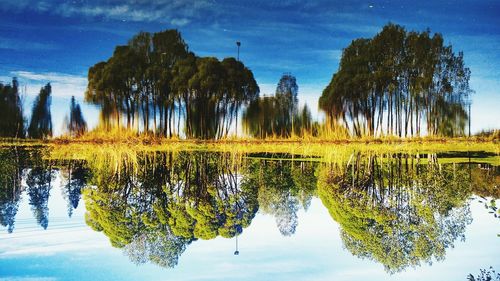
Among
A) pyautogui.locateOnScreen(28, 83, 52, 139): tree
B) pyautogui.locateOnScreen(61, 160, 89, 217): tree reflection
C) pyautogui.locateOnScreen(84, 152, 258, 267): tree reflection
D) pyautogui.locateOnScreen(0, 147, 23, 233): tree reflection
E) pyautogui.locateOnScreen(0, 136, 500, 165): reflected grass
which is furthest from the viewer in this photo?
pyautogui.locateOnScreen(28, 83, 52, 139): tree

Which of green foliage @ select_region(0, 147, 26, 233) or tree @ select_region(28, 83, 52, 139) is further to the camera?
tree @ select_region(28, 83, 52, 139)

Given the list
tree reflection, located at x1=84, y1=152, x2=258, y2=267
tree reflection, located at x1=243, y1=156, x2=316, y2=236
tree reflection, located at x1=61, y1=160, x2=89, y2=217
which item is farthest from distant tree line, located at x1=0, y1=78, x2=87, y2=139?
tree reflection, located at x1=243, y1=156, x2=316, y2=236

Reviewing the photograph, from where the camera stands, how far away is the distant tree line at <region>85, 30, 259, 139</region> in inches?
454

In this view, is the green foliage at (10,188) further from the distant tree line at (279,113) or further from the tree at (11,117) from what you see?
the distant tree line at (279,113)

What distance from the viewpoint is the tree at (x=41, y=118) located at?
1111 centimetres

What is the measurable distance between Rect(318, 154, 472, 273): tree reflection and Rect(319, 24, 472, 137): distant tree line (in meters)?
4.69

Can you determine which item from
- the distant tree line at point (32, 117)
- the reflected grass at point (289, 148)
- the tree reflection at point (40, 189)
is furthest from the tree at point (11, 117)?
the tree reflection at point (40, 189)

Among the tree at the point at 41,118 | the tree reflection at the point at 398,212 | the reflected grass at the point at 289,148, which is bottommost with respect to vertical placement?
the tree reflection at the point at 398,212

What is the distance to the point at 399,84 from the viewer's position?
13102mm

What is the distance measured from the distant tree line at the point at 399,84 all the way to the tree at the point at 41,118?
283 inches

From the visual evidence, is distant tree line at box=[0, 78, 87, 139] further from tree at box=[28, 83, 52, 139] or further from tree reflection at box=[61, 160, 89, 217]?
tree reflection at box=[61, 160, 89, 217]

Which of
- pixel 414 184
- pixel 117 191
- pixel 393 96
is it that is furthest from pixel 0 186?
pixel 393 96

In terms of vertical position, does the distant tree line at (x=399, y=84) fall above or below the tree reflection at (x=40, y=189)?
above

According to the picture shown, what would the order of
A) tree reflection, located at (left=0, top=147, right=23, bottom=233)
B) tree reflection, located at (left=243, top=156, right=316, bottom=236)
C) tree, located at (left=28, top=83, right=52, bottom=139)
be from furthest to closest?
tree, located at (left=28, top=83, right=52, bottom=139) < tree reflection, located at (left=0, top=147, right=23, bottom=233) < tree reflection, located at (left=243, top=156, right=316, bottom=236)
